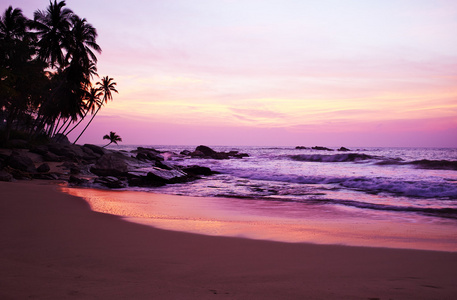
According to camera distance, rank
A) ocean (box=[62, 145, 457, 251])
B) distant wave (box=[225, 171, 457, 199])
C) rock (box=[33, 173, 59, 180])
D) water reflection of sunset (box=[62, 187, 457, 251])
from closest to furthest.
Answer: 1. water reflection of sunset (box=[62, 187, 457, 251])
2. ocean (box=[62, 145, 457, 251])
3. distant wave (box=[225, 171, 457, 199])
4. rock (box=[33, 173, 59, 180])

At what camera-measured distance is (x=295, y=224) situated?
5.50 m

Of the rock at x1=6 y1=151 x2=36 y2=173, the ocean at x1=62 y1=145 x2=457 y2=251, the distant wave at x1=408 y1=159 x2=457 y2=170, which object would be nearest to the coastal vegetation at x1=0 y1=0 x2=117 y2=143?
the rock at x1=6 y1=151 x2=36 y2=173

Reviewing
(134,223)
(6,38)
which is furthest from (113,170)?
(6,38)

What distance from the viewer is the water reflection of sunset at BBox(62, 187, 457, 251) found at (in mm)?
4363

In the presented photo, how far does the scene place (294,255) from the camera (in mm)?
3408

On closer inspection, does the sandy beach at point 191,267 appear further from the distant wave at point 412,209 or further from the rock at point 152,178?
Result: the rock at point 152,178

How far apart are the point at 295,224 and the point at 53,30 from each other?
32248 mm

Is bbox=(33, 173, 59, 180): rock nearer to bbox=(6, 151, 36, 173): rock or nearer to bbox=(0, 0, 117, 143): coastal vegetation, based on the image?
bbox=(6, 151, 36, 173): rock

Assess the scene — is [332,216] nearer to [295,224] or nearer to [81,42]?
[295,224]

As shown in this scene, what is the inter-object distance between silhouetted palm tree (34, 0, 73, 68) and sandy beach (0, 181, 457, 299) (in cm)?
2969

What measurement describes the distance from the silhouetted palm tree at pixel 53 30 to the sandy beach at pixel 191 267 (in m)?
29.7

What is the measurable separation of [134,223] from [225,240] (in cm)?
176

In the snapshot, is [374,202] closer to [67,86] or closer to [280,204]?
[280,204]

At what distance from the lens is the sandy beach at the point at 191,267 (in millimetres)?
2256
